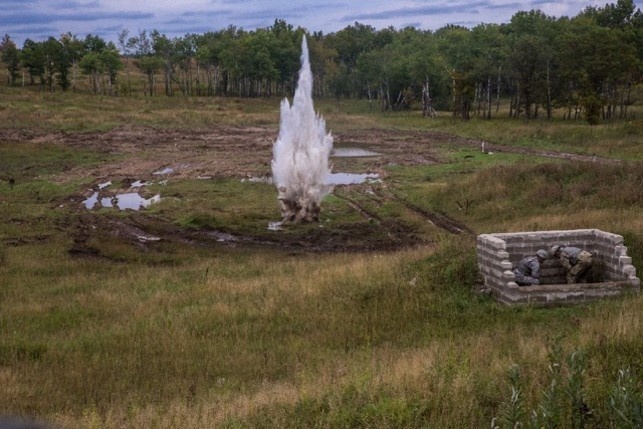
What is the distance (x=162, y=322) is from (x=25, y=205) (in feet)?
65.6

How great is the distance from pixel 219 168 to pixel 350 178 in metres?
8.06

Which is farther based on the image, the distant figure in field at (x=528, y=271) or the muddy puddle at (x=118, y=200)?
the muddy puddle at (x=118, y=200)

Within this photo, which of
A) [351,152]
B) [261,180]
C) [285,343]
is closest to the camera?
[285,343]

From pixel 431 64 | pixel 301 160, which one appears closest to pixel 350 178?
pixel 301 160

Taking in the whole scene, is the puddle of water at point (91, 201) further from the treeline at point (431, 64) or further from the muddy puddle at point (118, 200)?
the treeline at point (431, 64)

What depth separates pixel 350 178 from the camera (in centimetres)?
4122

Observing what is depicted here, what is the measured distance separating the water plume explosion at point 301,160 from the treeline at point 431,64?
3523 centimetres

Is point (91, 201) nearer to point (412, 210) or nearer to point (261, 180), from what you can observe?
point (261, 180)

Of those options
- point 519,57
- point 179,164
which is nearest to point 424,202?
point 179,164

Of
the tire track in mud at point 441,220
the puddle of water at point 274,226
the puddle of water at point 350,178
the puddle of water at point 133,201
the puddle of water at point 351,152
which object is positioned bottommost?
the puddle of water at point 274,226

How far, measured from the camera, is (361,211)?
102 ft

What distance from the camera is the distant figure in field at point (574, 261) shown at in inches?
625

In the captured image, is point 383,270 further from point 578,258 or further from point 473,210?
point 473,210

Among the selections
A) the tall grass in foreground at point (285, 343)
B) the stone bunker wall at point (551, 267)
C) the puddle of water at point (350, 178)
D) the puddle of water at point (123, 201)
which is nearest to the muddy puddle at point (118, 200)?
the puddle of water at point (123, 201)
